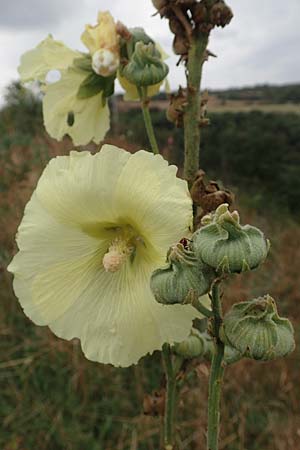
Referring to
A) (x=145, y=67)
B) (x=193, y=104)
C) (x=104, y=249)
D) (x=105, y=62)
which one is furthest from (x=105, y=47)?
(x=104, y=249)

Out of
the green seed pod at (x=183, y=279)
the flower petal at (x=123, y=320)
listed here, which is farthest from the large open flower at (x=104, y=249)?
the green seed pod at (x=183, y=279)

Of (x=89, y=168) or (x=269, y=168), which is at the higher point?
(x=89, y=168)

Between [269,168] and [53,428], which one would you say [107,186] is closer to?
[53,428]

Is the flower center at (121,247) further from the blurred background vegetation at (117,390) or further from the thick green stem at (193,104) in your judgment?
the blurred background vegetation at (117,390)

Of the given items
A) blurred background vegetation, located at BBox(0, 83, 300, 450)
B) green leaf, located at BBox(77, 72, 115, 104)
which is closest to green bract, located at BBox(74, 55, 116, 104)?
green leaf, located at BBox(77, 72, 115, 104)

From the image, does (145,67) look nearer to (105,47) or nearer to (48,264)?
(105,47)

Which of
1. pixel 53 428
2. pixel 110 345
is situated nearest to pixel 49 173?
pixel 110 345

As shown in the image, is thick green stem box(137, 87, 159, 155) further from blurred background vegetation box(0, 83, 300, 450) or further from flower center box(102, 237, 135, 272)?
blurred background vegetation box(0, 83, 300, 450)

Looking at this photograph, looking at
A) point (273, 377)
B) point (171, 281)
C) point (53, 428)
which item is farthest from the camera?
point (273, 377)
